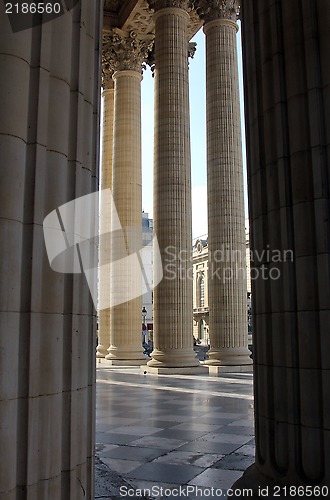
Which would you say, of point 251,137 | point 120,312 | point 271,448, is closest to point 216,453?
point 271,448

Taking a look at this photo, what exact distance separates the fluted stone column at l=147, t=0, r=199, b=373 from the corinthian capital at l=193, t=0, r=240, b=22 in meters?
1.12

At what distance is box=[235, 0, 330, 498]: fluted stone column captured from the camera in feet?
19.6

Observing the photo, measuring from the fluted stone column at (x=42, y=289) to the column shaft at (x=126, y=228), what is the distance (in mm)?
25310

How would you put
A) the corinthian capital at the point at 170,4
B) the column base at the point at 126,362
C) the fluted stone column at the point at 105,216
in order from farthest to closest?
the fluted stone column at the point at 105,216
the column base at the point at 126,362
the corinthian capital at the point at 170,4

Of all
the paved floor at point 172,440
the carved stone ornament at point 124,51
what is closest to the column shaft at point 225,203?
the paved floor at point 172,440

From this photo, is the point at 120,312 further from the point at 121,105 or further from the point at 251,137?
the point at 251,137

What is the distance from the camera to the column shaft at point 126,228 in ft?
102

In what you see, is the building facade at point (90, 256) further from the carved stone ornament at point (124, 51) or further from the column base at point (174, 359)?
the carved stone ornament at point (124, 51)

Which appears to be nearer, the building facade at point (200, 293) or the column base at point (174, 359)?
the column base at point (174, 359)

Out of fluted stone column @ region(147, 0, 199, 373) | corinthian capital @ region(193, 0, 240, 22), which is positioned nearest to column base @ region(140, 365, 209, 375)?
fluted stone column @ region(147, 0, 199, 373)

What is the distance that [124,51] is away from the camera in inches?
1324

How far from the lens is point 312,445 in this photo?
588 centimetres

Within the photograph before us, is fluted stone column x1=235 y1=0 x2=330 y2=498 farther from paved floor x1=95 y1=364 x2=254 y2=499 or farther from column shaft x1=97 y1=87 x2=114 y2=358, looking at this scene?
column shaft x1=97 y1=87 x2=114 y2=358

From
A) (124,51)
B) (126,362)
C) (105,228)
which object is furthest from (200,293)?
(124,51)
